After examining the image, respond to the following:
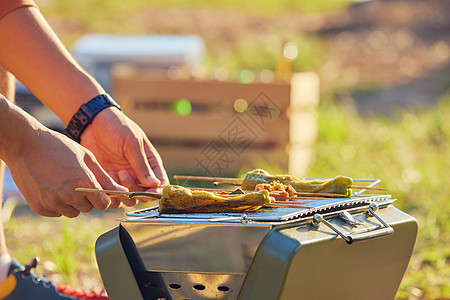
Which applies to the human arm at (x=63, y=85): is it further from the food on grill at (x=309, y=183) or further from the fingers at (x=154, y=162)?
A: the food on grill at (x=309, y=183)

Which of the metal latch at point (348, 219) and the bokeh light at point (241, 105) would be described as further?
the bokeh light at point (241, 105)

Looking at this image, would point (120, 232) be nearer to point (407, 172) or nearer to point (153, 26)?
point (407, 172)

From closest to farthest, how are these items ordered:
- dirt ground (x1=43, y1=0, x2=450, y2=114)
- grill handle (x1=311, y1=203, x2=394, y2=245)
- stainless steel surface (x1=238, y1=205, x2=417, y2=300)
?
stainless steel surface (x1=238, y1=205, x2=417, y2=300) < grill handle (x1=311, y1=203, x2=394, y2=245) < dirt ground (x1=43, y1=0, x2=450, y2=114)

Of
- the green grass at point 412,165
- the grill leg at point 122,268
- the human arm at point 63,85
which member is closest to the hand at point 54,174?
the grill leg at point 122,268

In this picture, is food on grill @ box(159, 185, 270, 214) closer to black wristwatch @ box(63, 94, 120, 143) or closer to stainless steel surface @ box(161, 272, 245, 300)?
stainless steel surface @ box(161, 272, 245, 300)

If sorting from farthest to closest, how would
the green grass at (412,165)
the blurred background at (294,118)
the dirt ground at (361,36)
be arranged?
the dirt ground at (361,36) < the blurred background at (294,118) < the green grass at (412,165)

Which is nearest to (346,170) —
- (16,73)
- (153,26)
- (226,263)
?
(16,73)

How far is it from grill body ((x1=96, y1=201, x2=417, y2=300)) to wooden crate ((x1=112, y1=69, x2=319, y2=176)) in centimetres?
357

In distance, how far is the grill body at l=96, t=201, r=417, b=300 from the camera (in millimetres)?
1540

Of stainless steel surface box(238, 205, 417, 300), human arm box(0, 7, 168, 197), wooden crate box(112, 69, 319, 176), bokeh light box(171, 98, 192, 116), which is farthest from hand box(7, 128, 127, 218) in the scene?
bokeh light box(171, 98, 192, 116)

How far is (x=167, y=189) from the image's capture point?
67.2 inches

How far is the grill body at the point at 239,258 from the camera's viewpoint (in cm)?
154

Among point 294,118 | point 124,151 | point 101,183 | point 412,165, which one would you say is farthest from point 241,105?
point 101,183

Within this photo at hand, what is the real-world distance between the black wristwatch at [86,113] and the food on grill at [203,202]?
2.00ft
